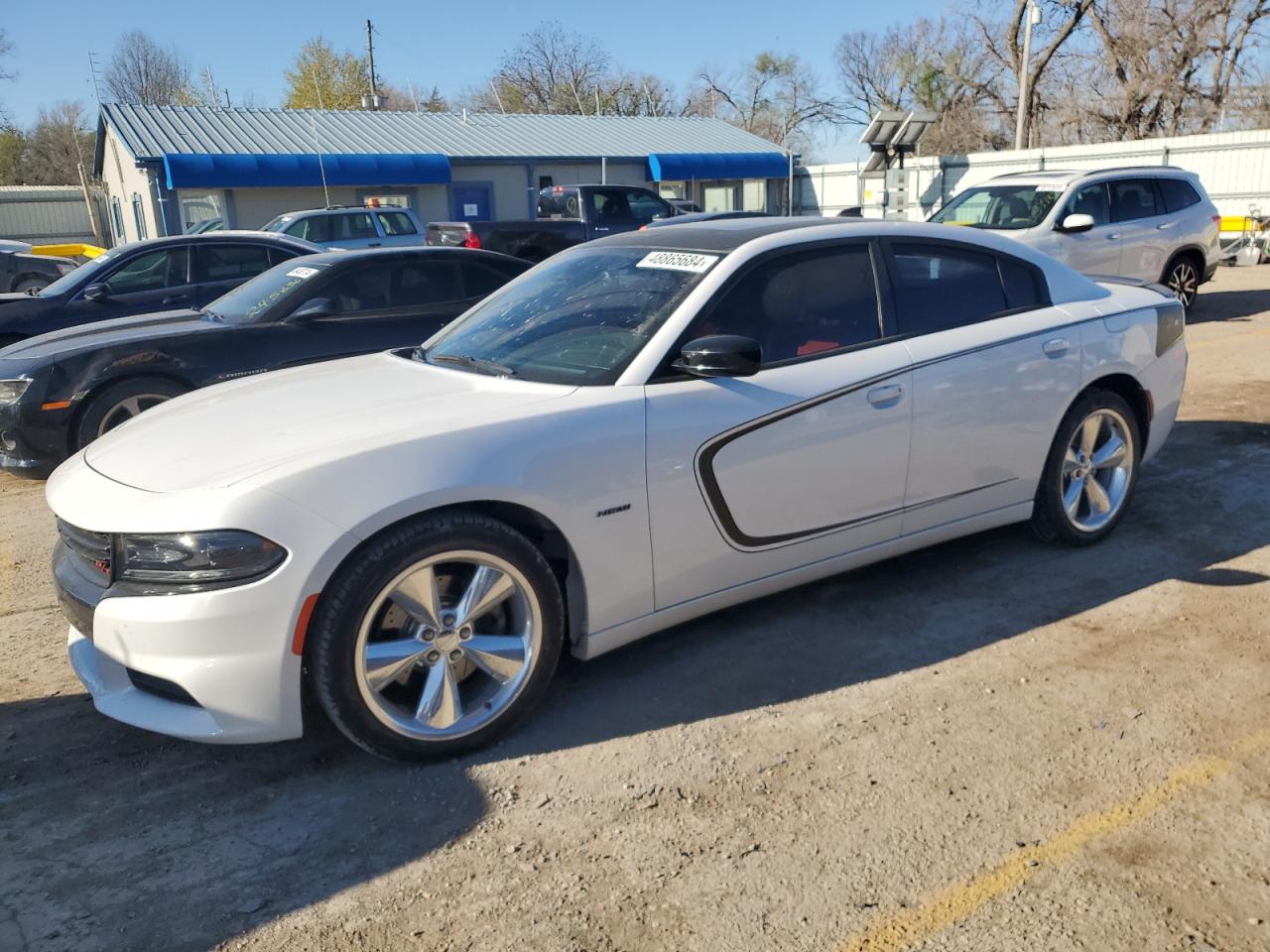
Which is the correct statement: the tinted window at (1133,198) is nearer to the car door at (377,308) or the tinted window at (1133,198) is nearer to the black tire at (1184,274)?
the black tire at (1184,274)

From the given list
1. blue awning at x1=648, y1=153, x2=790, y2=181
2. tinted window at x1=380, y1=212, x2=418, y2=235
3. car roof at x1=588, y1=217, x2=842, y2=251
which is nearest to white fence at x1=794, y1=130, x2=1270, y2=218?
blue awning at x1=648, y1=153, x2=790, y2=181

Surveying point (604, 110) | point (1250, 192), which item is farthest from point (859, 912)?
point (604, 110)

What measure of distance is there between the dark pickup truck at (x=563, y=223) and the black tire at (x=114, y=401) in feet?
27.9

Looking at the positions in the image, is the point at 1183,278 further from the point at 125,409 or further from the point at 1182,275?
the point at 125,409

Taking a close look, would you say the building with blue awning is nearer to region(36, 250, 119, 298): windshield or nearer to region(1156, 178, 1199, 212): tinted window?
region(36, 250, 119, 298): windshield

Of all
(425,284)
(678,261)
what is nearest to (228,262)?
(425,284)

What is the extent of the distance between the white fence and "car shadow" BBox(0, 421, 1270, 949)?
1387 cm

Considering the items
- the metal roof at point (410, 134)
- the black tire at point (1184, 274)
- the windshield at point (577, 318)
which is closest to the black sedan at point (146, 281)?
the windshield at point (577, 318)

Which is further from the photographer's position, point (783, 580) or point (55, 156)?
point (55, 156)

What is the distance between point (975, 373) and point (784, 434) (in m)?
1.05

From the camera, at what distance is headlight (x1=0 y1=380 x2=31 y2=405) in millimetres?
6613

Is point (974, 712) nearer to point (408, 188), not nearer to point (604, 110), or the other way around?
point (408, 188)

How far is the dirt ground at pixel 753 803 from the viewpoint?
2588 millimetres

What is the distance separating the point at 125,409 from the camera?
6.86 metres
